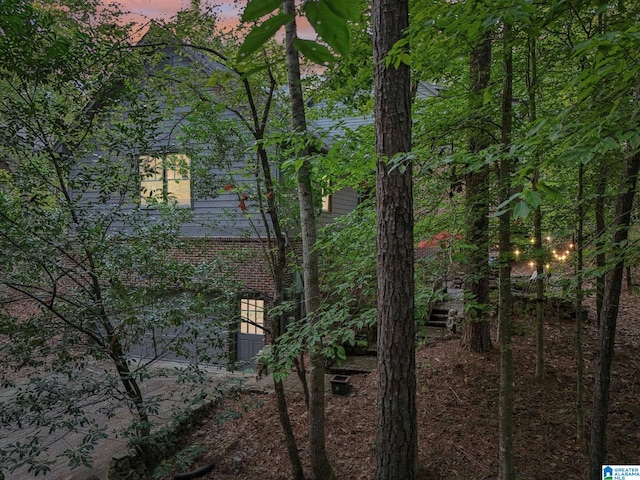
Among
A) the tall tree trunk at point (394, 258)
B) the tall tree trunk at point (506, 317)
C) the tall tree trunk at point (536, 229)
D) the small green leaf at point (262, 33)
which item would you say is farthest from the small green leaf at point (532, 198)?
the tall tree trunk at point (506, 317)

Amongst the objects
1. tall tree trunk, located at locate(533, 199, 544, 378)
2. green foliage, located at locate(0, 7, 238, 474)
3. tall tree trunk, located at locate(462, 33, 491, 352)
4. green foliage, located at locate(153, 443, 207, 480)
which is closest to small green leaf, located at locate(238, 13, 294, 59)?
tall tree trunk, located at locate(462, 33, 491, 352)

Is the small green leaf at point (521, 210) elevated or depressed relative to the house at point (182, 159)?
depressed

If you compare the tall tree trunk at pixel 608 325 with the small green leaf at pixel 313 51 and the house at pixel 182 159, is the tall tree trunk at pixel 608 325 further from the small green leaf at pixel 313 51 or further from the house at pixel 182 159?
the small green leaf at pixel 313 51

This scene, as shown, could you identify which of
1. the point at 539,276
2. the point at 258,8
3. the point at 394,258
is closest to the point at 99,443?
the point at 394,258

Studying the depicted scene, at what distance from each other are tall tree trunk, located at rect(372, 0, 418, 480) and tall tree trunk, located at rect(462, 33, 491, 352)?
0.61 m

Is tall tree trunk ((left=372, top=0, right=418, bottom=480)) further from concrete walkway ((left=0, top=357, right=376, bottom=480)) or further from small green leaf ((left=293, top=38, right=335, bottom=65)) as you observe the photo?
concrete walkway ((left=0, top=357, right=376, bottom=480))

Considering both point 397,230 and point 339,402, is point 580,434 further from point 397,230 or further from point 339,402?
point 397,230

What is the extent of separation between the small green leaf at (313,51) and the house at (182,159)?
81cm

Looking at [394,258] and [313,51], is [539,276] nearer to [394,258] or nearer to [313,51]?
[394,258]

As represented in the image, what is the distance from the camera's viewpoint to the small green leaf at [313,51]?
719 mm

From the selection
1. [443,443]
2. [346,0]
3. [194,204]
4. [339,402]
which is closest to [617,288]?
[443,443]

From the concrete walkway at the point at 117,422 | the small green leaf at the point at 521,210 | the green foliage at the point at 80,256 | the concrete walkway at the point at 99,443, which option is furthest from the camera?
the concrete walkway at the point at 117,422

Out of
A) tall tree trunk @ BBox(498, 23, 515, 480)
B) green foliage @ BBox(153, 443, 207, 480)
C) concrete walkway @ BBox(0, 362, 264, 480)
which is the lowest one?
concrete walkway @ BBox(0, 362, 264, 480)

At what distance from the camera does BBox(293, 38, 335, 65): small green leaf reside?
2.36 feet
